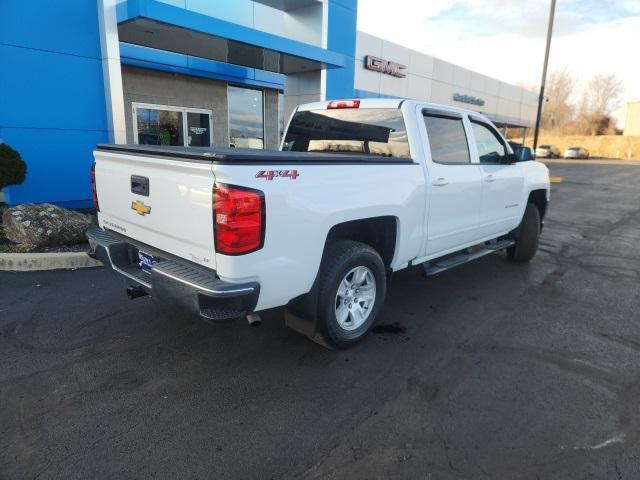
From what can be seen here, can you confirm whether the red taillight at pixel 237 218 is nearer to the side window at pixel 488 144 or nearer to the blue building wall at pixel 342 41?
the side window at pixel 488 144

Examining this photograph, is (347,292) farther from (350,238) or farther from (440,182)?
(440,182)

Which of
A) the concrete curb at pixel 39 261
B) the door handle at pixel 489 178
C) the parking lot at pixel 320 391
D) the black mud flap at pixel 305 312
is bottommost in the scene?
the parking lot at pixel 320 391

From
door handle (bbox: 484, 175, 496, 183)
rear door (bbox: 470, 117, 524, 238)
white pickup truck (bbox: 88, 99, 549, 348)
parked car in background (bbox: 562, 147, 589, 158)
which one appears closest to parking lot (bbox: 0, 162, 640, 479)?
white pickup truck (bbox: 88, 99, 549, 348)

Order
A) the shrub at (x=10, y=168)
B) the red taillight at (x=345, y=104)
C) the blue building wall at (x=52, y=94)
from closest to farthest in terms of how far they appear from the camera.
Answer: the red taillight at (x=345, y=104) → the shrub at (x=10, y=168) → the blue building wall at (x=52, y=94)

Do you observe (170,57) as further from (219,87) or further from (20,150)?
(20,150)

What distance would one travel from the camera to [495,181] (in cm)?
528

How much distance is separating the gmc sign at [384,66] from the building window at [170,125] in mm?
7961

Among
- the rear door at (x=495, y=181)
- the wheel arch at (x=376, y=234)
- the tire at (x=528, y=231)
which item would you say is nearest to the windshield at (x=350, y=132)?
the wheel arch at (x=376, y=234)

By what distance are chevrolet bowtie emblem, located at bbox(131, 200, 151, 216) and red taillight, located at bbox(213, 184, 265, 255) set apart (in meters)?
0.88

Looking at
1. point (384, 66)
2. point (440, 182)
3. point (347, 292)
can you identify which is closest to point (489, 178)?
point (440, 182)

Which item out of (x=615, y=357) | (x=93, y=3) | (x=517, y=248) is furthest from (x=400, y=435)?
(x=93, y=3)

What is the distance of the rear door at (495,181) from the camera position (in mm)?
5148

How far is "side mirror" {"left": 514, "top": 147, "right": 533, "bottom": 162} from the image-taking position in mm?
5555

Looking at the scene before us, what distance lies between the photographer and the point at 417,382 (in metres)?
3.32
